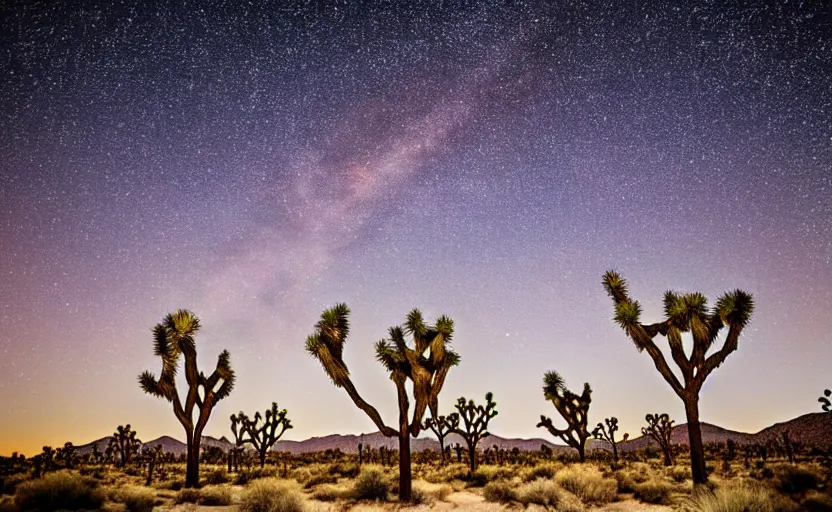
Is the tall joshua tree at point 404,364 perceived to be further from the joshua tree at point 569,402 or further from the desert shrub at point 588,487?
the joshua tree at point 569,402

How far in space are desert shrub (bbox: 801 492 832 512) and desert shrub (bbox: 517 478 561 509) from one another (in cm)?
557

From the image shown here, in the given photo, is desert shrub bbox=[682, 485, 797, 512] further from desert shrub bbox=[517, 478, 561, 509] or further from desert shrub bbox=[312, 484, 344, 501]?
desert shrub bbox=[312, 484, 344, 501]

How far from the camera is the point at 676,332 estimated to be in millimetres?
15891

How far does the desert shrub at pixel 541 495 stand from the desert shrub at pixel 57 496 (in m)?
11.6

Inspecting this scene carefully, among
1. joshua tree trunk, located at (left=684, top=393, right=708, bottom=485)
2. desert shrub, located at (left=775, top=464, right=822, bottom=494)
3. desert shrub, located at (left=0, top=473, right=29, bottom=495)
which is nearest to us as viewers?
desert shrub, located at (left=775, top=464, right=822, bottom=494)

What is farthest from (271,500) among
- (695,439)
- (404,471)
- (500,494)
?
(695,439)

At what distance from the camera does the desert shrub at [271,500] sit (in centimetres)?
1158

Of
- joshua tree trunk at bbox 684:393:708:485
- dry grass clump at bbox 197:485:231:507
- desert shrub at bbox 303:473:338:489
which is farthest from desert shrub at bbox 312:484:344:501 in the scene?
joshua tree trunk at bbox 684:393:708:485

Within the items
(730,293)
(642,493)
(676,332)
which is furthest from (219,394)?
(730,293)

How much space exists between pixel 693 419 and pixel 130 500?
1710 centimetres

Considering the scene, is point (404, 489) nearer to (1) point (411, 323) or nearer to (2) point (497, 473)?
(1) point (411, 323)

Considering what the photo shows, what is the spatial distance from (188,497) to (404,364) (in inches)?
316

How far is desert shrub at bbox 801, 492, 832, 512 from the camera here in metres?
9.76

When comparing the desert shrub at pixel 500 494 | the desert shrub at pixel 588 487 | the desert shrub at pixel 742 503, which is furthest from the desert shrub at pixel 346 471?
the desert shrub at pixel 742 503
